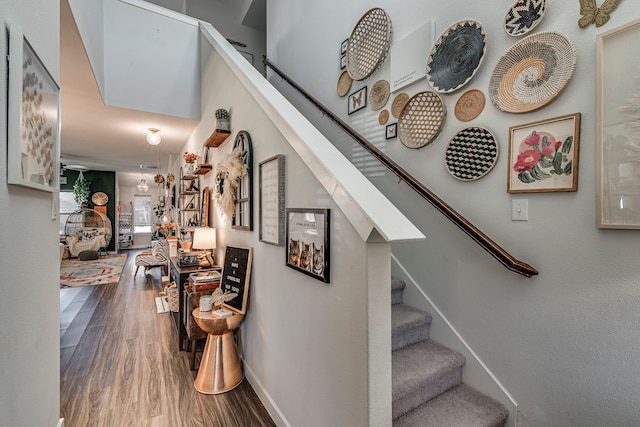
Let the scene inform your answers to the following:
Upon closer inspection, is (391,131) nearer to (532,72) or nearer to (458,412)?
(532,72)

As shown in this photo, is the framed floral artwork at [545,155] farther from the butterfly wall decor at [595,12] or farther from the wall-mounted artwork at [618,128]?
the butterfly wall decor at [595,12]

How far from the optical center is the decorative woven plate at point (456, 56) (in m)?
1.68

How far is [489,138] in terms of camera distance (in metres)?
1.63

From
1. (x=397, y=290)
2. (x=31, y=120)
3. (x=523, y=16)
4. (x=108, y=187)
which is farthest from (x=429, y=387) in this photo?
(x=108, y=187)

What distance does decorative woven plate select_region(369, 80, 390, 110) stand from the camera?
2.33m

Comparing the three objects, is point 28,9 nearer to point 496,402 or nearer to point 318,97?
point 318,97

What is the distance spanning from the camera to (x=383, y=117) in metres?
2.34

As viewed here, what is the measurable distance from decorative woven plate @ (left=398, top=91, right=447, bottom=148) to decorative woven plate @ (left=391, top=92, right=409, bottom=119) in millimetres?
70

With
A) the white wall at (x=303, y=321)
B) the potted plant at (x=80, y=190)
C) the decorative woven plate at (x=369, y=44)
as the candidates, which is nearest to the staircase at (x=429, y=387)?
the white wall at (x=303, y=321)

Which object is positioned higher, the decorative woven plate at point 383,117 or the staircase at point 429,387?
the decorative woven plate at point 383,117

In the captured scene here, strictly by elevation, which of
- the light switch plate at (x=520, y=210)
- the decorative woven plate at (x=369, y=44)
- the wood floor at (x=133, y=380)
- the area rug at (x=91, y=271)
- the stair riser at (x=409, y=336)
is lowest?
the wood floor at (x=133, y=380)

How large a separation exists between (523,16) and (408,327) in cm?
185

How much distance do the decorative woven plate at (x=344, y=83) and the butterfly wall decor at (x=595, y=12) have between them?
1673 millimetres

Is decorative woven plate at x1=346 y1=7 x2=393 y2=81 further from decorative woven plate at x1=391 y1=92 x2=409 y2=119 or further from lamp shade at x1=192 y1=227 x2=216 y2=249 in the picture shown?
lamp shade at x1=192 y1=227 x2=216 y2=249
